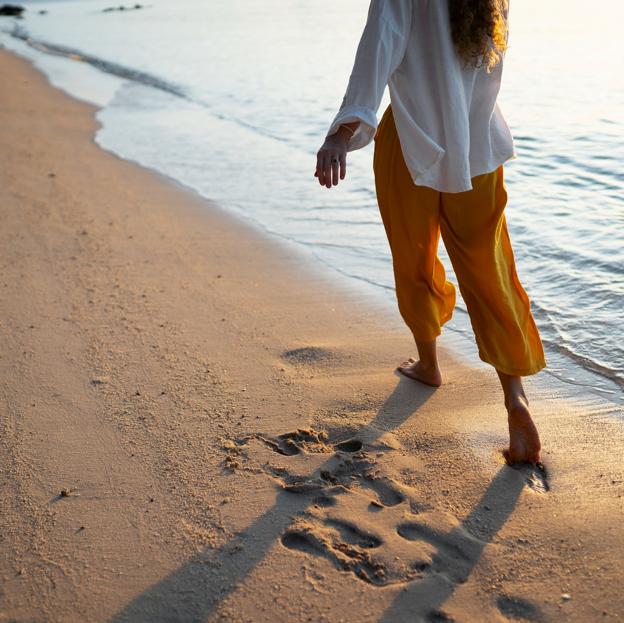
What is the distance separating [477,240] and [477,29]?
67cm

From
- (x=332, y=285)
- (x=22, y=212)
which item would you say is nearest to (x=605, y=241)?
(x=332, y=285)

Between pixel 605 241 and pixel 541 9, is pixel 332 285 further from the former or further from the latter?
pixel 541 9

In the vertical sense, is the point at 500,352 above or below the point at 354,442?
above

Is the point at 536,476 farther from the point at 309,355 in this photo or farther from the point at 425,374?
the point at 309,355

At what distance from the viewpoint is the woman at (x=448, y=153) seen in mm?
2400

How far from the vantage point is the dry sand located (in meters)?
2.14

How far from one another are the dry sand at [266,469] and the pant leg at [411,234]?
0.35 meters

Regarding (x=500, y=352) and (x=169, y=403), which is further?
(x=169, y=403)

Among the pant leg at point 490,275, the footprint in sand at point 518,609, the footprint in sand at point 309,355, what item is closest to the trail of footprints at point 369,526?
the footprint in sand at point 518,609

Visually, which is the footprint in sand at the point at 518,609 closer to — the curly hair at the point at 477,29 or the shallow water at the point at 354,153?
the shallow water at the point at 354,153

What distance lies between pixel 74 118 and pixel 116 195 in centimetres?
359

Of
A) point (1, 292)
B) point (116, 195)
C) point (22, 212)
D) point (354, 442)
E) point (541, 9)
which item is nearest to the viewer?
point (354, 442)

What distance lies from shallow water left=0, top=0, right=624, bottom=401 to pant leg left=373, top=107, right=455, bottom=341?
736 mm

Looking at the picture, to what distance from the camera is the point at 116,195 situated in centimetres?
592
